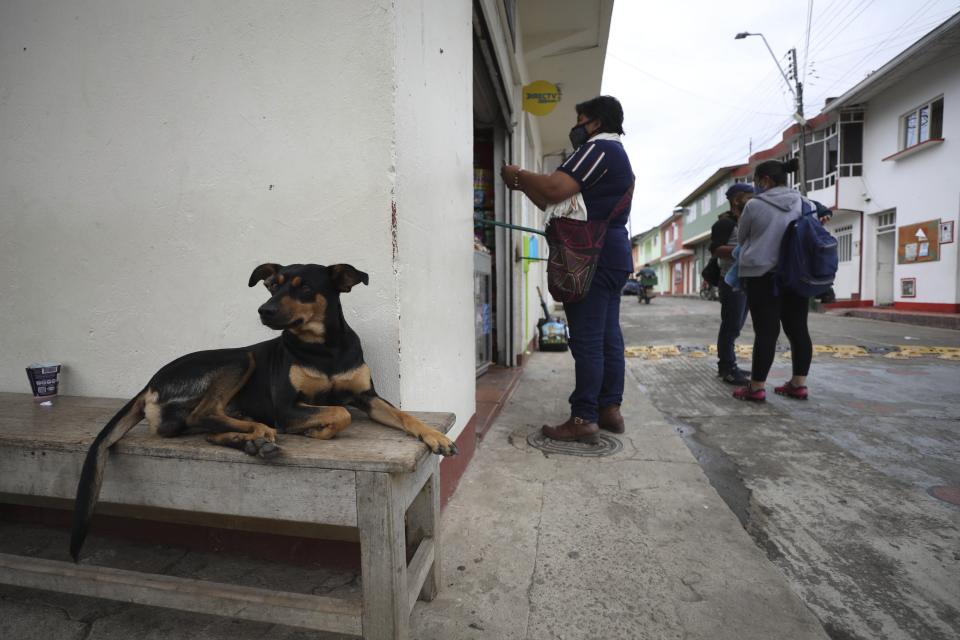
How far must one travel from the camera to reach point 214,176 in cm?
180

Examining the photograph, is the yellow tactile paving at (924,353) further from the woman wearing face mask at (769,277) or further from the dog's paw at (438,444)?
the dog's paw at (438,444)

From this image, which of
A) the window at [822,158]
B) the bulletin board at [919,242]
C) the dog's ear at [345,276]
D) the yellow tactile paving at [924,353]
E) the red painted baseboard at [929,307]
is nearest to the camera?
the dog's ear at [345,276]

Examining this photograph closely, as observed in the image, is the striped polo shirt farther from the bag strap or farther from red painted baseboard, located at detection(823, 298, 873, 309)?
red painted baseboard, located at detection(823, 298, 873, 309)

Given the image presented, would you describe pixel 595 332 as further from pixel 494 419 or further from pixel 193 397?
pixel 193 397

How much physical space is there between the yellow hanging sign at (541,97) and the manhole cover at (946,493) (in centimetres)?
418

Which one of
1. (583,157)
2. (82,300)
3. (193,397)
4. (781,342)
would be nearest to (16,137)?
(82,300)

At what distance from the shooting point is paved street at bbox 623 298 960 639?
4.83ft

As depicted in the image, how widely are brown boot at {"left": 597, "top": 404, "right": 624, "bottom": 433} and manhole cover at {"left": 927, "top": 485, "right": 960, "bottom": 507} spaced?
148 cm

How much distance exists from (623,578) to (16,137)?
10.3 feet

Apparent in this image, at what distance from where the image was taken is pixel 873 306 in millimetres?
13359

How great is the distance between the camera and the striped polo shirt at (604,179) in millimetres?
2594

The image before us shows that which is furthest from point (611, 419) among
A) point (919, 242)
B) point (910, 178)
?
point (910, 178)

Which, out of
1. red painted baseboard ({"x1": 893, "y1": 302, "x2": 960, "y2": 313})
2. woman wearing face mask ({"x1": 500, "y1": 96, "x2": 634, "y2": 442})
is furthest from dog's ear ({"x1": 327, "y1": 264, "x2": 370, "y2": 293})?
red painted baseboard ({"x1": 893, "y1": 302, "x2": 960, "y2": 313})

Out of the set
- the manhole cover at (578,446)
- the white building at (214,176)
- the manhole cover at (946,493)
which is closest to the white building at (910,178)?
the manhole cover at (946,493)
